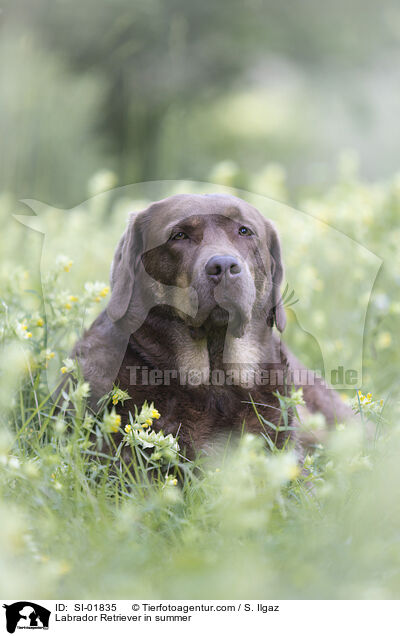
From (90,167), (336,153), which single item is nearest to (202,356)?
(90,167)

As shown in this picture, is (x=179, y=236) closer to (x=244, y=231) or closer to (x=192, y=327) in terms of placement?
(x=244, y=231)

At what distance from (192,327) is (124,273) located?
0.37 meters

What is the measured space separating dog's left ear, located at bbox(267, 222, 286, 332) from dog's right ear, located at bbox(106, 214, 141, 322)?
0.60 metres

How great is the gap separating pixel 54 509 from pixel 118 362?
80 centimetres

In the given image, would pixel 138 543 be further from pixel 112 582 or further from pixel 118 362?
pixel 118 362

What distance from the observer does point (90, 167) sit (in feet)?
20.8

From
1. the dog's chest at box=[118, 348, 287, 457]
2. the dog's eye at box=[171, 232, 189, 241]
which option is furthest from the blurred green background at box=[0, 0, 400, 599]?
the dog's eye at box=[171, 232, 189, 241]

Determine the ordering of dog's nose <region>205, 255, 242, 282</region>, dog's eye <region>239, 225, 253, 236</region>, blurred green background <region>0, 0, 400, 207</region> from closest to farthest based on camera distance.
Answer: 1. dog's nose <region>205, 255, 242, 282</region>
2. dog's eye <region>239, 225, 253, 236</region>
3. blurred green background <region>0, 0, 400, 207</region>

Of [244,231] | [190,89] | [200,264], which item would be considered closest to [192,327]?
[200,264]

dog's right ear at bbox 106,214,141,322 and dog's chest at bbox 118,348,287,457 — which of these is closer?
dog's chest at bbox 118,348,287,457

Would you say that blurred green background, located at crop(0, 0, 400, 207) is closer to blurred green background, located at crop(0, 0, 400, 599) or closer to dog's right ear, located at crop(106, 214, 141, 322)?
blurred green background, located at crop(0, 0, 400, 599)

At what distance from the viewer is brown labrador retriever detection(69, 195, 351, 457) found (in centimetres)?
269

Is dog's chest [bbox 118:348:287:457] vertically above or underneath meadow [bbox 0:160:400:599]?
above

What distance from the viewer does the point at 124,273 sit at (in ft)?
9.33
